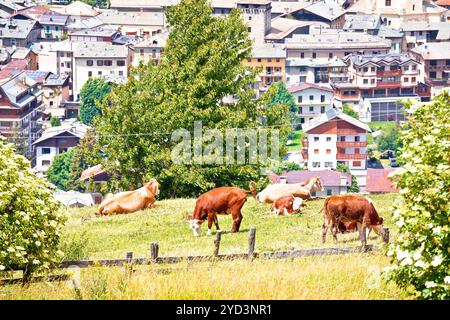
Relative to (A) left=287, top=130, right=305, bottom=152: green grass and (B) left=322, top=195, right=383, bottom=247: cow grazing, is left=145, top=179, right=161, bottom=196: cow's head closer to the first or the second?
(B) left=322, top=195, right=383, bottom=247: cow grazing

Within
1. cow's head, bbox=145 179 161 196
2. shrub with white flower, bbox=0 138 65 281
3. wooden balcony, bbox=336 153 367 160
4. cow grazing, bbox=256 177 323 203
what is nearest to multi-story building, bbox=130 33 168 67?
wooden balcony, bbox=336 153 367 160

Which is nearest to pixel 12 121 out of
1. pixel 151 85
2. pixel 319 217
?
pixel 151 85

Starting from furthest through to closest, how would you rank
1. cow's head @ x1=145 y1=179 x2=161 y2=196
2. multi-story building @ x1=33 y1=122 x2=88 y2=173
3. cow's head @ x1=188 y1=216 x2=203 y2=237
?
multi-story building @ x1=33 y1=122 x2=88 y2=173 → cow's head @ x1=145 y1=179 x2=161 y2=196 → cow's head @ x1=188 y1=216 x2=203 y2=237

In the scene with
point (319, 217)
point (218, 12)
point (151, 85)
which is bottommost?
point (319, 217)

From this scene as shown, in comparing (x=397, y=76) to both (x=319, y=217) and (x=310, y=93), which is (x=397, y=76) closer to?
(x=310, y=93)

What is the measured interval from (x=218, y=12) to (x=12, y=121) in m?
41.4

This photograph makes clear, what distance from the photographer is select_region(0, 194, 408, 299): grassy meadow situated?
11.2 metres

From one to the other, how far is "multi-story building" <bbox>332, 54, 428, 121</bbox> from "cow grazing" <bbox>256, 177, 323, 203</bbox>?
8867 centimetres

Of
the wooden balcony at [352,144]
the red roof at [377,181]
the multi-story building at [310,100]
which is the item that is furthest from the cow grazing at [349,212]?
the multi-story building at [310,100]

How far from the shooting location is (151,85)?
33031 millimetres

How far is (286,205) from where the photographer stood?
20094mm

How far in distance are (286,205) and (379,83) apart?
97996 millimetres

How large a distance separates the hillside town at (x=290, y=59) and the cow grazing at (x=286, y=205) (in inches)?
2432
